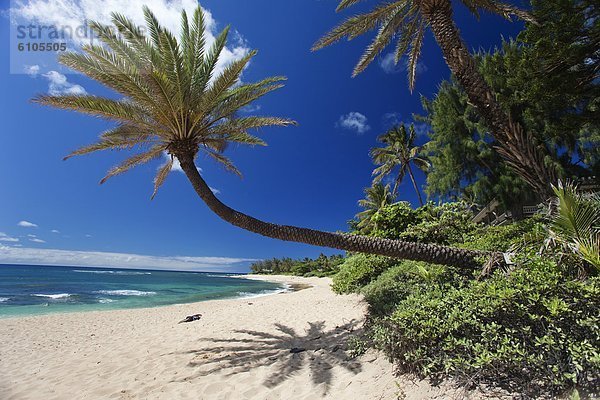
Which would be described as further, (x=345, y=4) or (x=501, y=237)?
(x=345, y=4)

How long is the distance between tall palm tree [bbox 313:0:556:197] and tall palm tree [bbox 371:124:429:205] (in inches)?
741

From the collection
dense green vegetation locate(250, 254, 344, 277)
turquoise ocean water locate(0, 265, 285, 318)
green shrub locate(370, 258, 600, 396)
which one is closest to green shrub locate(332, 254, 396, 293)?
green shrub locate(370, 258, 600, 396)

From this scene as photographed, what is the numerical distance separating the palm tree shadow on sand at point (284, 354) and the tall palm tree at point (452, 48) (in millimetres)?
4819

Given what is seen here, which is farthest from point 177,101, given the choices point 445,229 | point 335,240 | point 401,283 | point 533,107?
point 533,107

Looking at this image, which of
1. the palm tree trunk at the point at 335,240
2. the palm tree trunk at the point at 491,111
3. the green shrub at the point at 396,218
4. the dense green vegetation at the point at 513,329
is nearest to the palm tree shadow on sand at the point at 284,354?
the dense green vegetation at the point at 513,329

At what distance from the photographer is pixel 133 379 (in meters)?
5.67

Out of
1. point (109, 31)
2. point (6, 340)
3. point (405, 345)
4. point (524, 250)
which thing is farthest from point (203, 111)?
point (6, 340)

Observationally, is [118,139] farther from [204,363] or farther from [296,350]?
[296,350]

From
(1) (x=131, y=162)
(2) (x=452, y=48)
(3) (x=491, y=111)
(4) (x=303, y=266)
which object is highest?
(2) (x=452, y=48)

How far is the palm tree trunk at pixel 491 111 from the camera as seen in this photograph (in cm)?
519

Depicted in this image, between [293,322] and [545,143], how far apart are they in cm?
1678

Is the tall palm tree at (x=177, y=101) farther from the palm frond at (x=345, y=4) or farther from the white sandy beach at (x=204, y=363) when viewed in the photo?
the palm frond at (x=345, y=4)

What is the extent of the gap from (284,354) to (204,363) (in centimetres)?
174

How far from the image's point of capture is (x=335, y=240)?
5.73 meters
